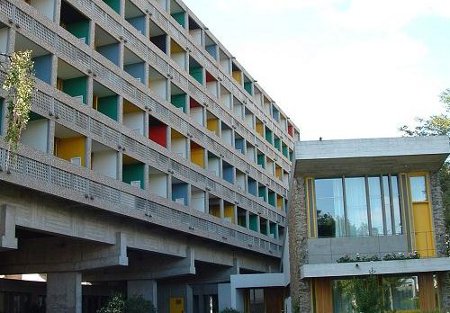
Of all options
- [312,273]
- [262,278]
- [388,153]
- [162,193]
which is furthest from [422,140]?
[262,278]

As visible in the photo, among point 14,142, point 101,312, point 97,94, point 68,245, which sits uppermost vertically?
point 97,94

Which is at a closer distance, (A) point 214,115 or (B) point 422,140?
(B) point 422,140

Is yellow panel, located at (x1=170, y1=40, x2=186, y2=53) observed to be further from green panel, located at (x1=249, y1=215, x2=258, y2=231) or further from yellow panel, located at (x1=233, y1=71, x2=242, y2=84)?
green panel, located at (x1=249, y1=215, x2=258, y2=231)

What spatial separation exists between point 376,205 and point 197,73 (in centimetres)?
2274

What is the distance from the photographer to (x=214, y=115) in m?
53.1

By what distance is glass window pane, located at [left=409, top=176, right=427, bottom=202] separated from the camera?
107 ft

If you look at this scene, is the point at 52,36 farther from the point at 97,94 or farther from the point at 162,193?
the point at 162,193

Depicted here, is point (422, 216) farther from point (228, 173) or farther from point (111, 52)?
point (228, 173)

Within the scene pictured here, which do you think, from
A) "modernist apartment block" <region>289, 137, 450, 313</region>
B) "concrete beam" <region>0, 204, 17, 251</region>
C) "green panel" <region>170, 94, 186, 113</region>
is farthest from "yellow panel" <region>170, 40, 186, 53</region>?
"concrete beam" <region>0, 204, 17, 251</region>

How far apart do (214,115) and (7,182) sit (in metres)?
28.4

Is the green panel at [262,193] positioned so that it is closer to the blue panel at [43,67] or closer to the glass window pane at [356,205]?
the glass window pane at [356,205]

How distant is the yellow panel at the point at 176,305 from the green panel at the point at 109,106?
20671mm

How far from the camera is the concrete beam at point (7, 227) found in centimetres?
2617

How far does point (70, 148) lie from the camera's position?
1299 inches
